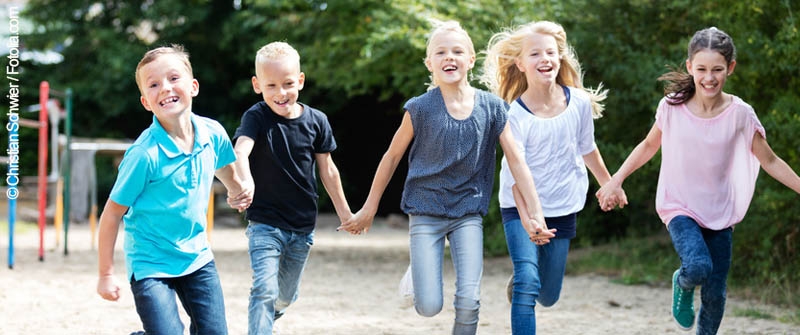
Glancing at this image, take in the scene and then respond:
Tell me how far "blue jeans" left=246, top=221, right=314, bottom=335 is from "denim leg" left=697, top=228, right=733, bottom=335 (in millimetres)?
2079

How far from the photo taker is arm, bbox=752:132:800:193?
444cm

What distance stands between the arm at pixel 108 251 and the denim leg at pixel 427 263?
143 centimetres

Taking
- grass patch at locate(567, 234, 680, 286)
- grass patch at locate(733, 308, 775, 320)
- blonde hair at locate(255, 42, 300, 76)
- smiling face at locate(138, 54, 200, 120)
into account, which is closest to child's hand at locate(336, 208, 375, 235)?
blonde hair at locate(255, 42, 300, 76)

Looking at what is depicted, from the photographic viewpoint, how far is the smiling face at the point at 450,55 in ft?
13.8

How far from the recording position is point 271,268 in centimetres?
430

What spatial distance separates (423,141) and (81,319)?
341 cm

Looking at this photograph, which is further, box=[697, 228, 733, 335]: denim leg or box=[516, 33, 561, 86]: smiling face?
box=[516, 33, 561, 86]: smiling face

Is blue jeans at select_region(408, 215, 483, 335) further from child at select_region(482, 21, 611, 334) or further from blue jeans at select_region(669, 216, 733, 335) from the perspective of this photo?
blue jeans at select_region(669, 216, 733, 335)

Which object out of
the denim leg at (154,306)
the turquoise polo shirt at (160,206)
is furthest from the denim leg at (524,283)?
the denim leg at (154,306)

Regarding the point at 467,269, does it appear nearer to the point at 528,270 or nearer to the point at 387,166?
the point at 528,270

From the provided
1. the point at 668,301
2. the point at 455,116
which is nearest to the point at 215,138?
the point at 455,116

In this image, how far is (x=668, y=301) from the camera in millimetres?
7523

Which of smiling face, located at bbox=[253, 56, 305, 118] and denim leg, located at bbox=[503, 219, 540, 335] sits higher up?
smiling face, located at bbox=[253, 56, 305, 118]

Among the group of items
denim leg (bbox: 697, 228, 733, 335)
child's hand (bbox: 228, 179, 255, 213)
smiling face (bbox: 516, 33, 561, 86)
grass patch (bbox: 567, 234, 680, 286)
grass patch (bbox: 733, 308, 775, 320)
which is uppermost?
smiling face (bbox: 516, 33, 561, 86)
